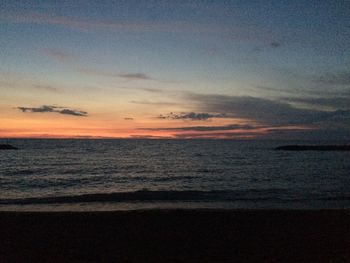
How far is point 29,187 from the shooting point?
2805 cm

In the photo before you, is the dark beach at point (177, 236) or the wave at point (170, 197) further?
the wave at point (170, 197)

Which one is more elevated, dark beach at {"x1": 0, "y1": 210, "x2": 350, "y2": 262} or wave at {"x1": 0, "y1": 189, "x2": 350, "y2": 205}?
dark beach at {"x1": 0, "y1": 210, "x2": 350, "y2": 262}

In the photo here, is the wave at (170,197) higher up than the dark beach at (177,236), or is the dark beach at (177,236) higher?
the dark beach at (177,236)

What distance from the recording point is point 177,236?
11969 mm

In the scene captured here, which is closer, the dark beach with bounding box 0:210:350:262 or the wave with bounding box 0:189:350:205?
the dark beach with bounding box 0:210:350:262

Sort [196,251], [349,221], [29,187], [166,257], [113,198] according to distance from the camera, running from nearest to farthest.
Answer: [166,257] < [196,251] < [349,221] < [113,198] < [29,187]

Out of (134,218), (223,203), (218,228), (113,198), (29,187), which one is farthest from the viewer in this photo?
(29,187)

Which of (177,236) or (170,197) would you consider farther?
(170,197)

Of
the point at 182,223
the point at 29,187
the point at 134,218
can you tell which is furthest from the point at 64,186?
the point at 182,223

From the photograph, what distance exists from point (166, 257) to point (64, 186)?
21.0 metres

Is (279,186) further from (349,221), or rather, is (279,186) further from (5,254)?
(5,254)

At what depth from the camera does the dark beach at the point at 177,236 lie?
31.1ft

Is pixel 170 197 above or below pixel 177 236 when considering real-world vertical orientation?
below

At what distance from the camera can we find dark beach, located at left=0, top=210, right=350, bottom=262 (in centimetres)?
949
